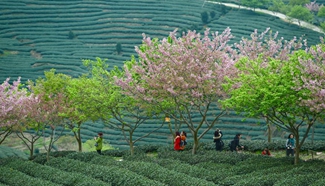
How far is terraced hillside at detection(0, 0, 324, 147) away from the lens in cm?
7273

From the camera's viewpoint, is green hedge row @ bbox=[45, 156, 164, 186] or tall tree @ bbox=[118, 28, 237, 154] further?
tall tree @ bbox=[118, 28, 237, 154]

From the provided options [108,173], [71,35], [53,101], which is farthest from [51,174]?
[71,35]

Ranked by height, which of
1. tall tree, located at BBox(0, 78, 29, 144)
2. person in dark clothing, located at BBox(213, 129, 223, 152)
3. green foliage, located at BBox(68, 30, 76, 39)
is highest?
green foliage, located at BBox(68, 30, 76, 39)

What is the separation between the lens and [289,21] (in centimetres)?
7694

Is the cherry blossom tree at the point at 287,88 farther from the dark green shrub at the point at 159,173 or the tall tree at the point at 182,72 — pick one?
the dark green shrub at the point at 159,173

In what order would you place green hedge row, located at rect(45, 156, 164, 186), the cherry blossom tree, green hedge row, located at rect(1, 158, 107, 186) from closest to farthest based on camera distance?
the cherry blossom tree → green hedge row, located at rect(45, 156, 164, 186) → green hedge row, located at rect(1, 158, 107, 186)

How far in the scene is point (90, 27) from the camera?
84.9 metres

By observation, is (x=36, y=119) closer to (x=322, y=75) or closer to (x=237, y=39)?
(x=322, y=75)

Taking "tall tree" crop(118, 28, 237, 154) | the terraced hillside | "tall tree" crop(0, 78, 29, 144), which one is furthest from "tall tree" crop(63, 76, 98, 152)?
the terraced hillside

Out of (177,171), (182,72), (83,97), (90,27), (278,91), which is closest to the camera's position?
(278,91)

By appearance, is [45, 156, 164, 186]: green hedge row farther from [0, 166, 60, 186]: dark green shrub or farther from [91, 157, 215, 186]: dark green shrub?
[0, 166, 60, 186]: dark green shrub

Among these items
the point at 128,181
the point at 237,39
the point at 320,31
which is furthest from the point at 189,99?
the point at 320,31

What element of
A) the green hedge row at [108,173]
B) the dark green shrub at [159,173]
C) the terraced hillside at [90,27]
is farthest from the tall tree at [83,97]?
the terraced hillside at [90,27]

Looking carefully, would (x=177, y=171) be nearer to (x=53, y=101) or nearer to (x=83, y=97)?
(x=83, y=97)
